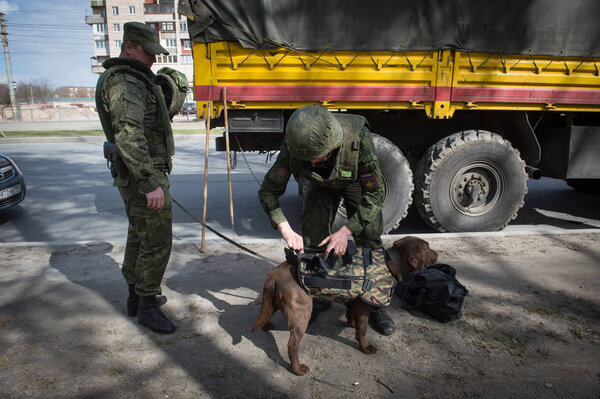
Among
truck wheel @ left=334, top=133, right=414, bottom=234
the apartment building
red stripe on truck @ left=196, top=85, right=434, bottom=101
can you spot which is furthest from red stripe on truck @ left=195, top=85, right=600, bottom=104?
the apartment building

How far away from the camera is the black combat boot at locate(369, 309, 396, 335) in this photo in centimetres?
280

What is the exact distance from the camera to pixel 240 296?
3.36 metres

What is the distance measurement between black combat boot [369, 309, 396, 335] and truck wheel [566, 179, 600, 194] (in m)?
6.19

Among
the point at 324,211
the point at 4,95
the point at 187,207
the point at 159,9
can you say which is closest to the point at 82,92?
the point at 159,9

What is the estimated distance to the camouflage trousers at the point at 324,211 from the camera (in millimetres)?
2957

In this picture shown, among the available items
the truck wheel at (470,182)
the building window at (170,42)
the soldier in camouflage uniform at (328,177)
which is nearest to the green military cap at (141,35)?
the soldier in camouflage uniform at (328,177)

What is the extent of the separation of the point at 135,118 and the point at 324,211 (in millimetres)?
1438

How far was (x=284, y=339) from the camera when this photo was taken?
2.76 metres

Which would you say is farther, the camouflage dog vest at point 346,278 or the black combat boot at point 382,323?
the black combat boot at point 382,323

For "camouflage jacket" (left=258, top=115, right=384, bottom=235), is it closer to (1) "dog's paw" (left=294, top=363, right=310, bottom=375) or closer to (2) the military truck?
(1) "dog's paw" (left=294, top=363, right=310, bottom=375)

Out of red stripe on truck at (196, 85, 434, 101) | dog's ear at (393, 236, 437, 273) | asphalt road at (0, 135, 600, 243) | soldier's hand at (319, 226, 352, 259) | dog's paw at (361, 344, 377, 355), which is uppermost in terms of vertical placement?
red stripe on truck at (196, 85, 434, 101)

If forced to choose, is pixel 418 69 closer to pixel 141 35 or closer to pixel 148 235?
pixel 141 35

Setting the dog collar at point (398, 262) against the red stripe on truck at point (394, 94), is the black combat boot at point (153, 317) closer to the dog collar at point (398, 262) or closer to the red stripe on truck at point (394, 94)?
the dog collar at point (398, 262)

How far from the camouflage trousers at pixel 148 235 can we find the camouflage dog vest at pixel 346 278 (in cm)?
101
